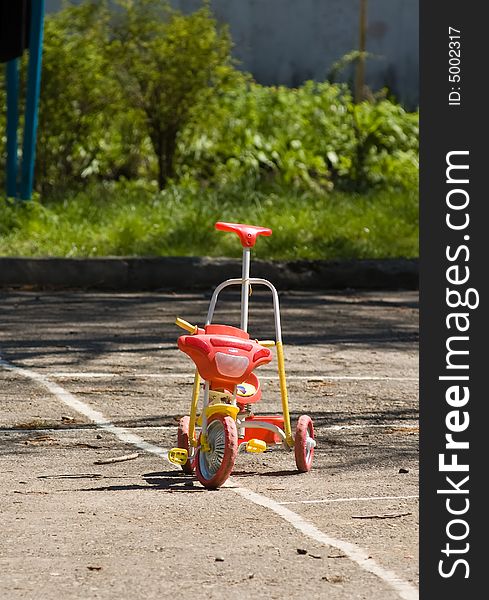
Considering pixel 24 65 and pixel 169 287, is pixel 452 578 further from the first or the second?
pixel 24 65

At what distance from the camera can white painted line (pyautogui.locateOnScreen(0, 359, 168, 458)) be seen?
6.48 meters


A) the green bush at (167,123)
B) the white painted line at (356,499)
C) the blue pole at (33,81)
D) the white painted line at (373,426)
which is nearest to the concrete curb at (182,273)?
the blue pole at (33,81)

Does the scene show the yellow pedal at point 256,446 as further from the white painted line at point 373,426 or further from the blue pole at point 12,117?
the blue pole at point 12,117

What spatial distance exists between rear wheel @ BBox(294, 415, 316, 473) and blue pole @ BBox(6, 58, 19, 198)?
389 inches

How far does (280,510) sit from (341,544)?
53 cm

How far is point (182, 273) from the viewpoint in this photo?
44.3ft

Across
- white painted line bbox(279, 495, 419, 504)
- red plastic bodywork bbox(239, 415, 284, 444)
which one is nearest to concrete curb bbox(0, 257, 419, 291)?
red plastic bodywork bbox(239, 415, 284, 444)

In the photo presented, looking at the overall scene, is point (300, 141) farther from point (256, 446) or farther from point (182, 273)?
point (256, 446)

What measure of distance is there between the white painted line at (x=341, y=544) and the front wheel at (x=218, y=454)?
10 centimetres

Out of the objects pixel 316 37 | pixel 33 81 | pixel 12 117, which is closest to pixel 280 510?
pixel 33 81

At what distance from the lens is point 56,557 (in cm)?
456

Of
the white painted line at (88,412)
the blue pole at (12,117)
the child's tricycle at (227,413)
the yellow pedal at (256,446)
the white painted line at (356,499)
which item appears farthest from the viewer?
the blue pole at (12,117)

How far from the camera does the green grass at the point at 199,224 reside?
1422cm

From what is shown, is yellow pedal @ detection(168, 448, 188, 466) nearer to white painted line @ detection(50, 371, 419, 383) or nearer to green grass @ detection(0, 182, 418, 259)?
white painted line @ detection(50, 371, 419, 383)
